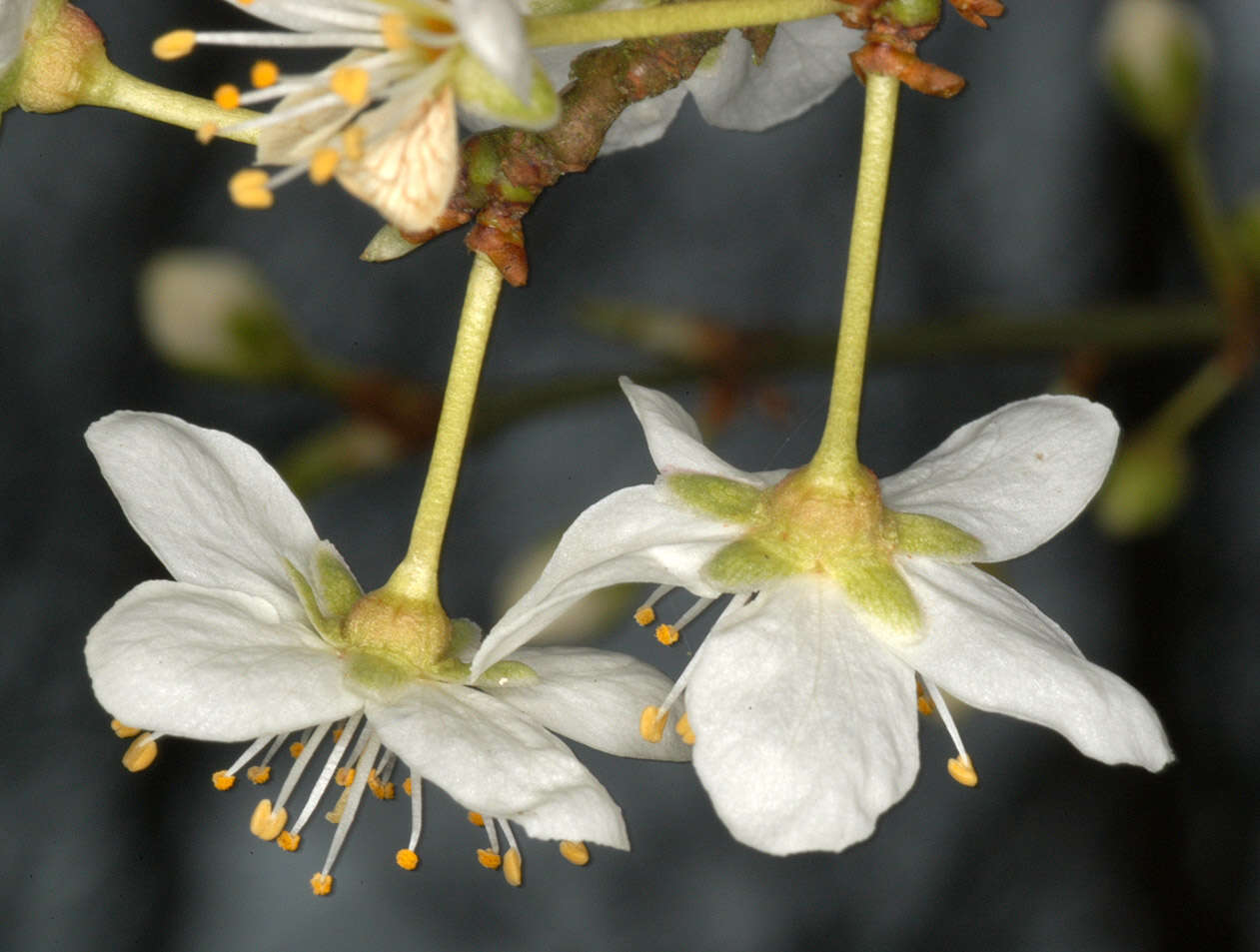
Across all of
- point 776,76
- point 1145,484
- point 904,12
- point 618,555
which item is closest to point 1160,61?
point 1145,484

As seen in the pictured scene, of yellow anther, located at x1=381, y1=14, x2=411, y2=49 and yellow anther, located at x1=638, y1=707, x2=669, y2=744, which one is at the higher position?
yellow anther, located at x1=381, y1=14, x2=411, y2=49

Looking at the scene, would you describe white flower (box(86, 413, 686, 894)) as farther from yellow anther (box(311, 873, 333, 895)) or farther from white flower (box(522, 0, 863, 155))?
white flower (box(522, 0, 863, 155))

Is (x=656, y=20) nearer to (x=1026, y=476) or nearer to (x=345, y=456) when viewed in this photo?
(x=1026, y=476)

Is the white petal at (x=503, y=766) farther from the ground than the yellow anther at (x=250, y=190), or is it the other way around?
the yellow anther at (x=250, y=190)

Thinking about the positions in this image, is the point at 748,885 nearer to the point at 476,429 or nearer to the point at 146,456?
the point at 476,429

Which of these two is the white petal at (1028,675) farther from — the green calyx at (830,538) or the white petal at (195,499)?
the white petal at (195,499)

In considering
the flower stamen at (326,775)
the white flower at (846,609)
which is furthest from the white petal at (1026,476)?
the flower stamen at (326,775)

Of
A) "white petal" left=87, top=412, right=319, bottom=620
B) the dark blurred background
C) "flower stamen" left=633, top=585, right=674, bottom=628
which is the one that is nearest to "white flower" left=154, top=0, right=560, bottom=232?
"white petal" left=87, top=412, right=319, bottom=620
